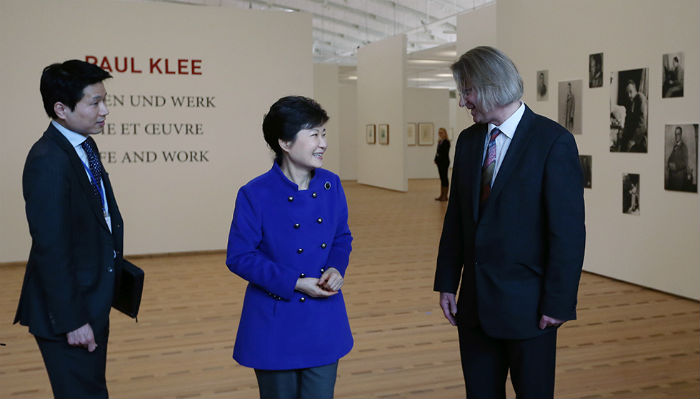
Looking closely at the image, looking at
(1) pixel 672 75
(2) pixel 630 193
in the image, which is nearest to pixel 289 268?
(1) pixel 672 75

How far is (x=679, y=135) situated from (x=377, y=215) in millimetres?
8115


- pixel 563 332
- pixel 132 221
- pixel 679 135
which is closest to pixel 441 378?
pixel 563 332

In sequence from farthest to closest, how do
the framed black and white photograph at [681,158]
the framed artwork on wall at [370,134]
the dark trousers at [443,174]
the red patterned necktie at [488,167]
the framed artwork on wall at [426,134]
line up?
the framed artwork on wall at [426,134]
the framed artwork on wall at [370,134]
the dark trousers at [443,174]
the framed black and white photograph at [681,158]
the red patterned necktie at [488,167]

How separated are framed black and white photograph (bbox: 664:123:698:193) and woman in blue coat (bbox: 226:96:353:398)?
527 centimetres

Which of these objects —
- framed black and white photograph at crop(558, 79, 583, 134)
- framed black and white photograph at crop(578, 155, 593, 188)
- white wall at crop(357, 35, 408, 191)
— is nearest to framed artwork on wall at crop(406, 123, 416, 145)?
white wall at crop(357, 35, 408, 191)

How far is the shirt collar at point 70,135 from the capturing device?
101 inches

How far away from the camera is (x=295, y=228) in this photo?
2.58m

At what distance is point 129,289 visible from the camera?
284cm

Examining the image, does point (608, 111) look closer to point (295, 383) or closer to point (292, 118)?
point (292, 118)

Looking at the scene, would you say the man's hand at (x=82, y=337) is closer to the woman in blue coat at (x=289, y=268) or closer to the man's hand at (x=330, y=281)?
the woman in blue coat at (x=289, y=268)

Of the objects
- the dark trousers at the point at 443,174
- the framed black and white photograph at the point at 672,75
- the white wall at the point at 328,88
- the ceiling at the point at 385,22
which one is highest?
the ceiling at the point at 385,22

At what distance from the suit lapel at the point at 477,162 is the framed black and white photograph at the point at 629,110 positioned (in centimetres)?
522

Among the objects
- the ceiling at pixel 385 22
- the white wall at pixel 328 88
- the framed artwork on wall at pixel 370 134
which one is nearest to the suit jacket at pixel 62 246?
the ceiling at pixel 385 22

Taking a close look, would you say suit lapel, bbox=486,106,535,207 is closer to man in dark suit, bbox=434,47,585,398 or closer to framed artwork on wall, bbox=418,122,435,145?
man in dark suit, bbox=434,47,585,398
